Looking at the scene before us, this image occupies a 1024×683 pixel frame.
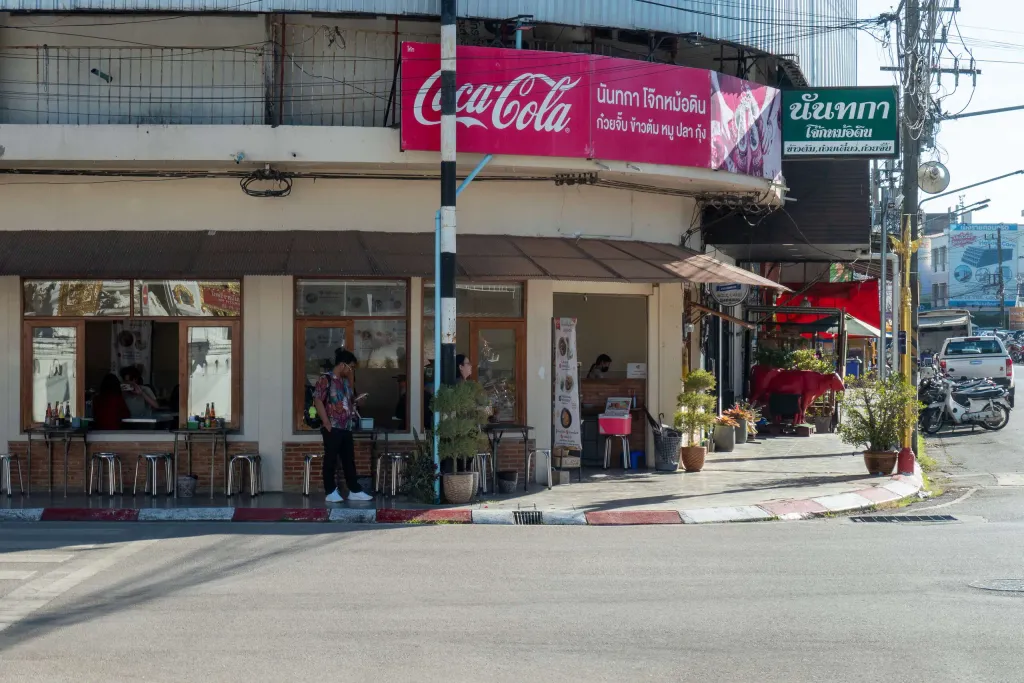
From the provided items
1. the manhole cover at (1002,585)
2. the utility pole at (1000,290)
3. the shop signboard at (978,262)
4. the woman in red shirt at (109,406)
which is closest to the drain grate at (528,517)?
the manhole cover at (1002,585)

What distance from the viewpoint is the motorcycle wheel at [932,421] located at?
25875mm

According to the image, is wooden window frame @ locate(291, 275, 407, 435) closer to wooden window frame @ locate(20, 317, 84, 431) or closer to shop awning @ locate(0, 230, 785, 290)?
shop awning @ locate(0, 230, 785, 290)

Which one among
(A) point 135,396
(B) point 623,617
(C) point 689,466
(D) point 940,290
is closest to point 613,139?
(C) point 689,466

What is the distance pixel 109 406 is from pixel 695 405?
841 cm

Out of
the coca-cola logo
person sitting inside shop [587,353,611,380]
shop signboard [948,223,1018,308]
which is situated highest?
shop signboard [948,223,1018,308]

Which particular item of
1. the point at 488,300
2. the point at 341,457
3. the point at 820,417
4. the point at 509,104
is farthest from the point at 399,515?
the point at 820,417

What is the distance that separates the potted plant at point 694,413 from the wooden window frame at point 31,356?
8.56 meters

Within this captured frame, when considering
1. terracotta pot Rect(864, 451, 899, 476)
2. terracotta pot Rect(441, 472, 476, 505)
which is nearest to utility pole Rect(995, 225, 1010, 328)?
terracotta pot Rect(864, 451, 899, 476)

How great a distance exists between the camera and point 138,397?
55.1 feet

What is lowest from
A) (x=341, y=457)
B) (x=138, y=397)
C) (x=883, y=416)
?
(x=341, y=457)

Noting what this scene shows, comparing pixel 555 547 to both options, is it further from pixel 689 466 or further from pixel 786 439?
pixel 786 439

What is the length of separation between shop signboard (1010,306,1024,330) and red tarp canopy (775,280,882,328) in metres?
64.4

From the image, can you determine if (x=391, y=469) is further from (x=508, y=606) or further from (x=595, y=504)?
(x=508, y=606)

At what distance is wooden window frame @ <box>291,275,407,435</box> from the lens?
51.2 ft
